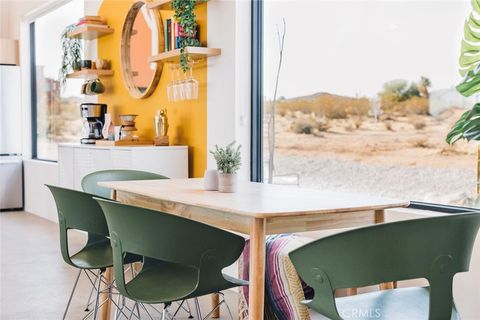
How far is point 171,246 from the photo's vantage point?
2.27m

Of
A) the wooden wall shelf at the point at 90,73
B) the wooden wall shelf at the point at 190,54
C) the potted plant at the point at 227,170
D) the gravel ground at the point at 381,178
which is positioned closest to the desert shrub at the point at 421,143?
the gravel ground at the point at 381,178

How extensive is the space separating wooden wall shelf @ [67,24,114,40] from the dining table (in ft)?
10.6

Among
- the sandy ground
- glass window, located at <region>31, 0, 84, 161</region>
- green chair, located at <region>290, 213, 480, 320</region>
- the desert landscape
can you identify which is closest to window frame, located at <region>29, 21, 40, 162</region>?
glass window, located at <region>31, 0, 84, 161</region>

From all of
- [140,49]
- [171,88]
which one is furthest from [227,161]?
[140,49]

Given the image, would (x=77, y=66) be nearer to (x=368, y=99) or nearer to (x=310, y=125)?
(x=310, y=125)

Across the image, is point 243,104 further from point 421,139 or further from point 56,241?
point 56,241

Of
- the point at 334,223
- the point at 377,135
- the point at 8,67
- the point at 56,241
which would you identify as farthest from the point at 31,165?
the point at 334,223

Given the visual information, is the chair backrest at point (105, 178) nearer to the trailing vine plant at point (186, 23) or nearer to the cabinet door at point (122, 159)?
the cabinet door at point (122, 159)

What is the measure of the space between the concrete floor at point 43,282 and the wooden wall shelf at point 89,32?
2000 millimetres

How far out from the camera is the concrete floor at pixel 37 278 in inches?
152

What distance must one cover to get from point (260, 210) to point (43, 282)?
9.00ft

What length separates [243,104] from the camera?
14.9ft

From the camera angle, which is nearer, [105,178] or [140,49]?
[105,178]

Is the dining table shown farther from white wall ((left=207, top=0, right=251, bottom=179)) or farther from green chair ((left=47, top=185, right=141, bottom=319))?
white wall ((left=207, top=0, right=251, bottom=179))
